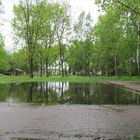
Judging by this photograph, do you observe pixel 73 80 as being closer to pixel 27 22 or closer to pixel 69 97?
pixel 27 22

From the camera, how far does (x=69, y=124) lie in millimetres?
10414

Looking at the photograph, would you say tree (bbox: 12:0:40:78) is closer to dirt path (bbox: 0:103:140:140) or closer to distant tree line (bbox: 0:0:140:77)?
distant tree line (bbox: 0:0:140:77)

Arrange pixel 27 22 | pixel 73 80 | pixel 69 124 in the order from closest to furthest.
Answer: pixel 69 124 < pixel 73 80 < pixel 27 22

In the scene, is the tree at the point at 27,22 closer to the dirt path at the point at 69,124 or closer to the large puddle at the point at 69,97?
the large puddle at the point at 69,97

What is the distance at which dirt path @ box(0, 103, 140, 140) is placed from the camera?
8625 mm

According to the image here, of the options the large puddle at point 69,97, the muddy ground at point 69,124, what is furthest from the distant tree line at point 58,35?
the muddy ground at point 69,124

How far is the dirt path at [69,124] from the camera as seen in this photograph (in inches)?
340

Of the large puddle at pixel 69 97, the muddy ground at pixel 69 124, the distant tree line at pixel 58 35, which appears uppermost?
the distant tree line at pixel 58 35

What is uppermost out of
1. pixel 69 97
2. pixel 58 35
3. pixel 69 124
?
pixel 58 35

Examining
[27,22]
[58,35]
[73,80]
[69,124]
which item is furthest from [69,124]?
[58,35]

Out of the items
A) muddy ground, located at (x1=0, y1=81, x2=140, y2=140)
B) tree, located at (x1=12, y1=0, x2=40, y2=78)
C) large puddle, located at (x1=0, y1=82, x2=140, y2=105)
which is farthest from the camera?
tree, located at (x1=12, y1=0, x2=40, y2=78)

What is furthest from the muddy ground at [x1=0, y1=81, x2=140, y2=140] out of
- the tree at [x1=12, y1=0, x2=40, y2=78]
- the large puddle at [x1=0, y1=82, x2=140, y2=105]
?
the tree at [x1=12, y1=0, x2=40, y2=78]

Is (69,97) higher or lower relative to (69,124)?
higher

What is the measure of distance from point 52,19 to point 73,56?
83.4 ft
